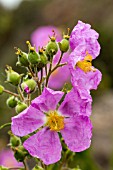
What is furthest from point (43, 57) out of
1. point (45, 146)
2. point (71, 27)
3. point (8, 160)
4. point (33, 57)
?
point (71, 27)

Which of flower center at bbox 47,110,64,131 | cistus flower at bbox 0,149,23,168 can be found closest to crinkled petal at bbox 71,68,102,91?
flower center at bbox 47,110,64,131

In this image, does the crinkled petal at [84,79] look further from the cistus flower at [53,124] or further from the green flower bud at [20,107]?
the green flower bud at [20,107]

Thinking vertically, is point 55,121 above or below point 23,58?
below

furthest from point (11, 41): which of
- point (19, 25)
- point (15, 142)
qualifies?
point (15, 142)

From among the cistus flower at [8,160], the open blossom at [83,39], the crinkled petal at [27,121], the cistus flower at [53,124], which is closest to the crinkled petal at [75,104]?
the cistus flower at [53,124]

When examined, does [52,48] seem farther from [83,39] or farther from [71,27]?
[71,27]

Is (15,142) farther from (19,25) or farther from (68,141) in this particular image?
(19,25)
